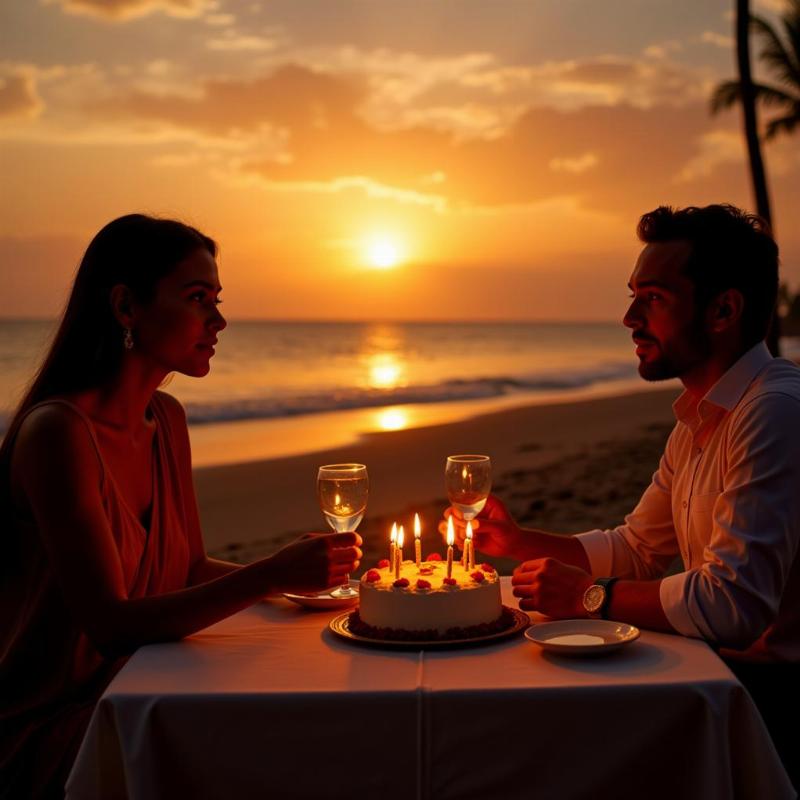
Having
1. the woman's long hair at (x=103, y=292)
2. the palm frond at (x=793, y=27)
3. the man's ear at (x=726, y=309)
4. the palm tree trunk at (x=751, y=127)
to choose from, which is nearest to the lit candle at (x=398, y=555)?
the woman's long hair at (x=103, y=292)

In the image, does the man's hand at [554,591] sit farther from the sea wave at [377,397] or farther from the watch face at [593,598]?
the sea wave at [377,397]

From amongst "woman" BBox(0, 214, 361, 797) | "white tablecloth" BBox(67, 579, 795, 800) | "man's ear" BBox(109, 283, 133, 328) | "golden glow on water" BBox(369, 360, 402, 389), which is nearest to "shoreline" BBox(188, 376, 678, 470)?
"golden glow on water" BBox(369, 360, 402, 389)

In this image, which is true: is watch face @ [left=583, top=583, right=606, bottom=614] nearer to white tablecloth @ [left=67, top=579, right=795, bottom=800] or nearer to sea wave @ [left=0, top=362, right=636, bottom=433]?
white tablecloth @ [left=67, top=579, right=795, bottom=800]

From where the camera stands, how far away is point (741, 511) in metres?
2.79

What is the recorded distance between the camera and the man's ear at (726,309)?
328cm

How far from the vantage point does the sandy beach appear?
960 cm

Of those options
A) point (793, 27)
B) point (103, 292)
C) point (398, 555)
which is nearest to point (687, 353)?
point (398, 555)

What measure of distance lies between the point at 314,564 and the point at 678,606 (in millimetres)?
1025

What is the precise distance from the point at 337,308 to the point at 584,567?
7929cm

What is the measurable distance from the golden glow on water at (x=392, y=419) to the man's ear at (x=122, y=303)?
1439 centimetres

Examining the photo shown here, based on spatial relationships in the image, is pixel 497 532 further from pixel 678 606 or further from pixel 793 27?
pixel 793 27

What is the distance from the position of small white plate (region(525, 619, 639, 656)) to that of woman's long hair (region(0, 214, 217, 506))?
5.59 ft

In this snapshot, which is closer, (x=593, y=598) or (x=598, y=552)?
(x=593, y=598)

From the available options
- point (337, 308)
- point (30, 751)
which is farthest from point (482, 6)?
point (337, 308)
